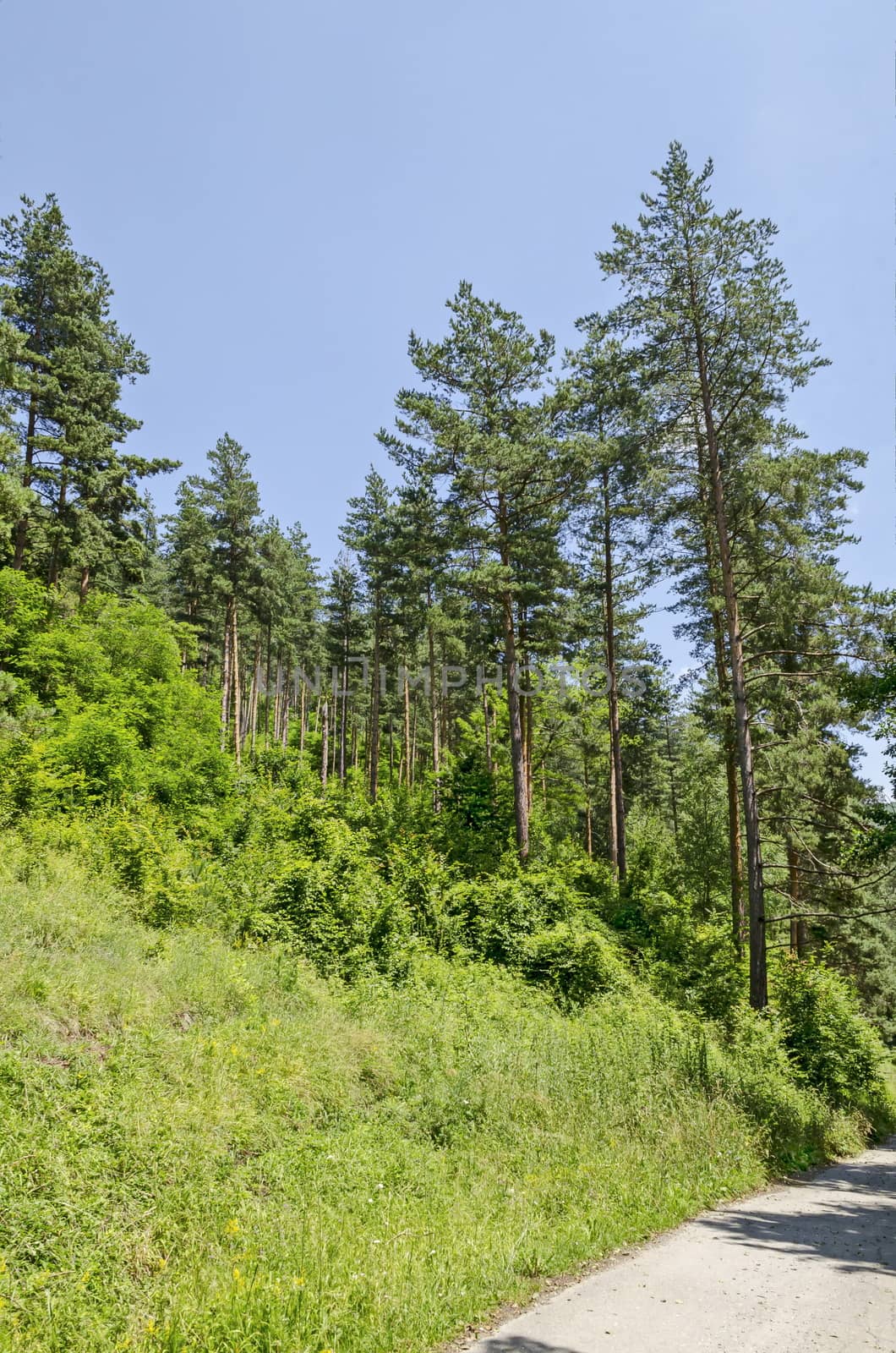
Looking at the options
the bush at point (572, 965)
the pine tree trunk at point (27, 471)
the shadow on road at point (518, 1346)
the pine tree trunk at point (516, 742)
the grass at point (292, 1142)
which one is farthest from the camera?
the pine tree trunk at point (27, 471)

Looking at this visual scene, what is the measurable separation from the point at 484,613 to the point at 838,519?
1111 centimetres

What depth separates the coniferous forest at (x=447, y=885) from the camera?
5844mm

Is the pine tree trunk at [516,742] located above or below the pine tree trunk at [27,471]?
below

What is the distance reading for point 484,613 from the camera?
2419cm

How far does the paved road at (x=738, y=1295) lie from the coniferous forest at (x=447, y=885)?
18.2 inches

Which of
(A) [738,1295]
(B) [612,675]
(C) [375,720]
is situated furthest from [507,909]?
(C) [375,720]

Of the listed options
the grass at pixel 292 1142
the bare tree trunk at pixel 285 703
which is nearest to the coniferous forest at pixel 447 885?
the grass at pixel 292 1142

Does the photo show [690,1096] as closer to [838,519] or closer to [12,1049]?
[12,1049]

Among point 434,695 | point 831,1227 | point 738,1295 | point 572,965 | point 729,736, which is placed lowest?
point 831,1227

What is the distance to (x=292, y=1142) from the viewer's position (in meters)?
7.14

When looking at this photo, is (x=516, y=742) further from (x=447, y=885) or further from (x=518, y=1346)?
(x=518, y=1346)

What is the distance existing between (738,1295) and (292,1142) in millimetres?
4215

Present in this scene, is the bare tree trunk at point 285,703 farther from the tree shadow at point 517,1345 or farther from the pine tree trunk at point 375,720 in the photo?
the tree shadow at point 517,1345

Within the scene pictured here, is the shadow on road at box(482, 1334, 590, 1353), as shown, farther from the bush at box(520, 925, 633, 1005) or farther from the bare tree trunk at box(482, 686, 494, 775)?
the bare tree trunk at box(482, 686, 494, 775)
